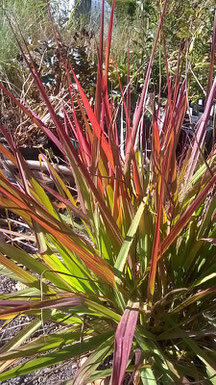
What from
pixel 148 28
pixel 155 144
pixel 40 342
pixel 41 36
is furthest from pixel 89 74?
pixel 40 342

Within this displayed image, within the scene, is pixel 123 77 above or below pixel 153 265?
above

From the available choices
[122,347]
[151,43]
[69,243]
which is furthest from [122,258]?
[151,43]

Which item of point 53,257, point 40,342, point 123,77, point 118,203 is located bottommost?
point 40,342

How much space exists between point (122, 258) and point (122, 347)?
0.24 metres

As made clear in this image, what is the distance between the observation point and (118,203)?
124cm

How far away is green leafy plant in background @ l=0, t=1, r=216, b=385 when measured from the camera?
1.07 metres

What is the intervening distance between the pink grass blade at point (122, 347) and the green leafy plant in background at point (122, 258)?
36 mm

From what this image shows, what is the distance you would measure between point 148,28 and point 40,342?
2638 millimetres

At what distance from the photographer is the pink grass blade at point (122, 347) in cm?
85

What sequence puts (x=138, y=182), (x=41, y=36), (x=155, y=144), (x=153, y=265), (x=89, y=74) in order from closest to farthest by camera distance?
(x=153, y=265) < (x=138, y=182) < (x=155, y=144) < (x=89, y=74) < (x=41, y=36)

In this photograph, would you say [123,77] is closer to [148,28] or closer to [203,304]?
[148,28]

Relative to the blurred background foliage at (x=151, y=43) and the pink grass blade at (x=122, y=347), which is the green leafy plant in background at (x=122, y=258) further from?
the blurred background foliage at (x=151, y=43)

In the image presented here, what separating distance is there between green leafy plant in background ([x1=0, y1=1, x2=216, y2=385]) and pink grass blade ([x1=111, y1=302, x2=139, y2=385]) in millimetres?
36

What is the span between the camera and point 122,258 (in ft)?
3.54
